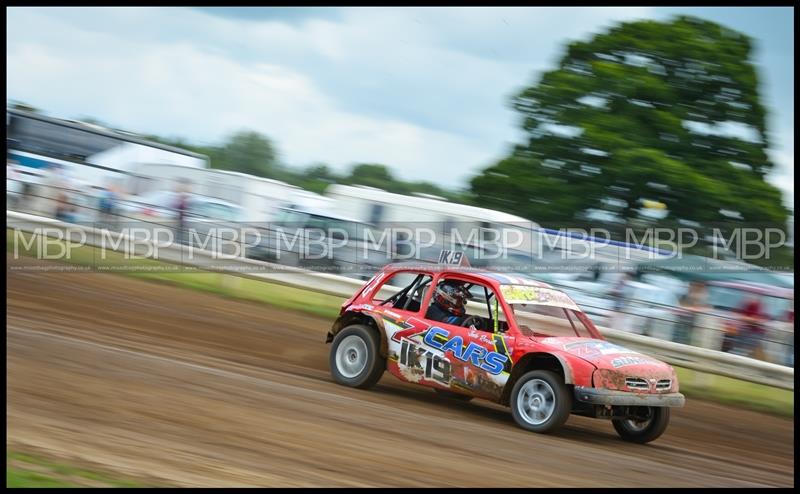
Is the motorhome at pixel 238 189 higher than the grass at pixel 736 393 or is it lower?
higher

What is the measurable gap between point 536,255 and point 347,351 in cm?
517

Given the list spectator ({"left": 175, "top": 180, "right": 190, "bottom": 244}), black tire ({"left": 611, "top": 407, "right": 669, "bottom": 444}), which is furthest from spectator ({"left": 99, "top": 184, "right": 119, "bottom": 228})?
black tire ({"left": 611, "top": 407, "right": 669, "bottom": 444})

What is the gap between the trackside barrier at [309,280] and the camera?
39.0ft

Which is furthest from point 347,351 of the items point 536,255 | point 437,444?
point 536,255

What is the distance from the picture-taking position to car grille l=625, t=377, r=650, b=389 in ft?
26.0

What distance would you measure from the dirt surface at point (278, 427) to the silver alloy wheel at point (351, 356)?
232mm

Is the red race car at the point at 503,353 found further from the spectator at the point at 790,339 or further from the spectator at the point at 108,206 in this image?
the spectator at the point at 108,206

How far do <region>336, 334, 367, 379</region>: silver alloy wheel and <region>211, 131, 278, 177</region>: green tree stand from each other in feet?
169

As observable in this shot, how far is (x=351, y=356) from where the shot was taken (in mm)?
9617

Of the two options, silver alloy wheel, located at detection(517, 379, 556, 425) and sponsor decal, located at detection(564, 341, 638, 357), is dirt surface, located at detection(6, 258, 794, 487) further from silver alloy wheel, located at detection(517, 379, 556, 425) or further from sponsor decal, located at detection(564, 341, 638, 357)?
sponsor decal, located at detection(564, 341, 638, 357)

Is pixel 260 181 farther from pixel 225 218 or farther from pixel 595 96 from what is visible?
pixel 595 96

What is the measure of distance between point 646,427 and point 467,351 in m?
1.76

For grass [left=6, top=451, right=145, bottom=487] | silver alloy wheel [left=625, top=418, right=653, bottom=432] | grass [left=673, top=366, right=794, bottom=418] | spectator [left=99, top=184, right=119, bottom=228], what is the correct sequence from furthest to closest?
spectator [left=99, top=184, right=119, bottom=228] → grass [left=673, top=366, right=794, bottom=418] → silver alloy wheel [left=625, top=418, right=653, bottom=432] → grass [left=6, top=451, right=145, bottom=487]

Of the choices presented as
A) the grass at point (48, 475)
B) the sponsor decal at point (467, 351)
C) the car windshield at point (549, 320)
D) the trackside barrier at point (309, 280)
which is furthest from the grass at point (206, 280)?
the grass at point (48, 475)
